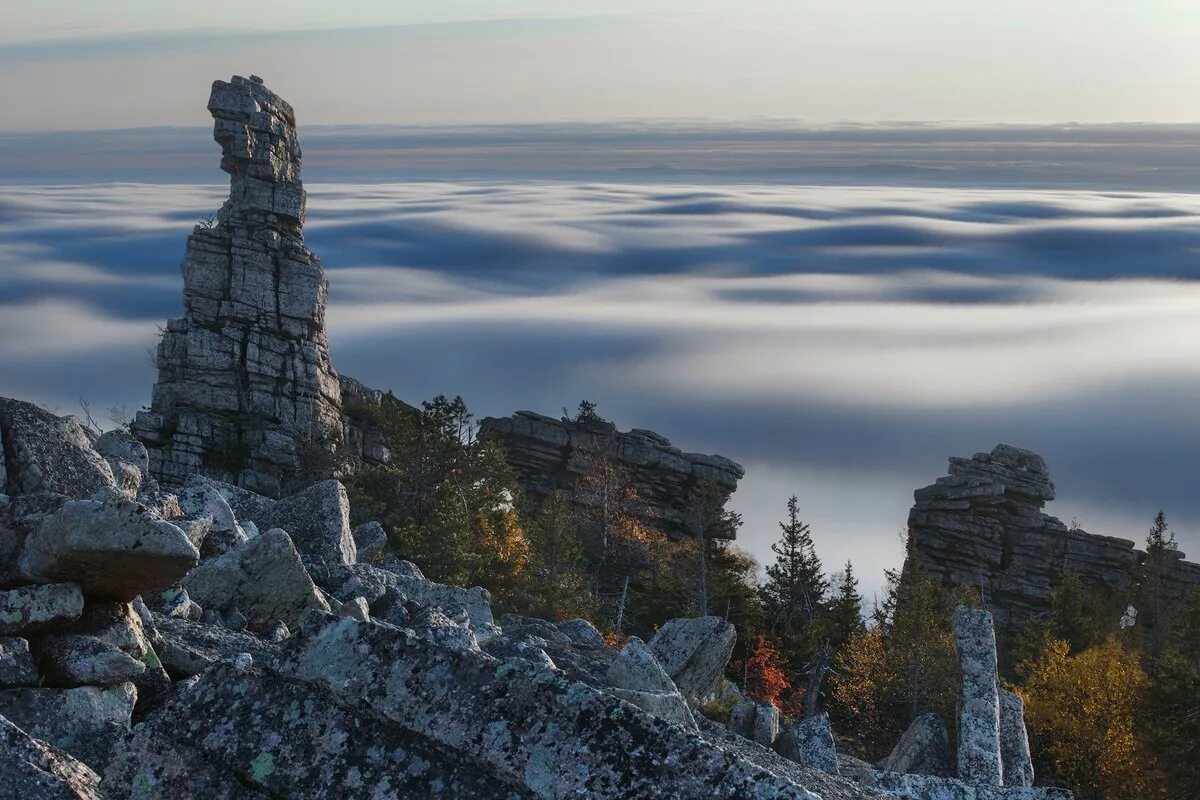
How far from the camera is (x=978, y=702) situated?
2586cm

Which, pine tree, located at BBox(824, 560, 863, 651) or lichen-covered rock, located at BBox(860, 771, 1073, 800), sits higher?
pine tree, located at BBox(824, 560, 863, 651)

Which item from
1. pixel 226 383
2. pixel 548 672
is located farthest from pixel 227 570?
pixel 226 383

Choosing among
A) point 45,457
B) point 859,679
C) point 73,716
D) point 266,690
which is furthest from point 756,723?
point 859,679

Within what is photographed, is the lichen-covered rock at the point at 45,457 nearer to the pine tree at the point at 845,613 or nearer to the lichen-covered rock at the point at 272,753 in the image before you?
the lichen-covered rock at the point at 272,753

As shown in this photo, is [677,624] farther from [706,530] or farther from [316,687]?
[706,530]

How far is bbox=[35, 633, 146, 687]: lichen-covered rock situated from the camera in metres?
12.0

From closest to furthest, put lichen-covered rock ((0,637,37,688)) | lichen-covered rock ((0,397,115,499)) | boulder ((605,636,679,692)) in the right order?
1. lichen-covered rock ((0,637,37,688))
2. lichen-covered rock ((0,397,115,499))
3. boulder ((605,636,679,692))

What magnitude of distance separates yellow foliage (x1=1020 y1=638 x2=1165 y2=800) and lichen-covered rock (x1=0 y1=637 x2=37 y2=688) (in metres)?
42.9

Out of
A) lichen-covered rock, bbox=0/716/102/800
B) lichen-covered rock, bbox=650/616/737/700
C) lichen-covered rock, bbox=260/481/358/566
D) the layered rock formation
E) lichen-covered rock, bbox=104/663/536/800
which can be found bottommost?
lichen-covered rock, bbox=0/716/102/800

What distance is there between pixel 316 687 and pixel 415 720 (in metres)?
0.95

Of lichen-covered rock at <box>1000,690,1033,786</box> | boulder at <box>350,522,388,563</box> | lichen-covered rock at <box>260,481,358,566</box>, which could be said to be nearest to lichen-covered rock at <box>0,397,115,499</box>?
lichen-covered rock at <box>260,481,358,566</box>

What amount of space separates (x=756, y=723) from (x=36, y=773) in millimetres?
16654

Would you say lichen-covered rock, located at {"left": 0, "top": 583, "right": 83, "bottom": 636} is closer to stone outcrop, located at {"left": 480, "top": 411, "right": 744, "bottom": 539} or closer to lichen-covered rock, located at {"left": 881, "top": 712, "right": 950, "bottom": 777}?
lichen-covered rock, located at {"left": 881, "top": 712, "right": 950, "bottom": 777}

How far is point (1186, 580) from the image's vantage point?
110062mm
